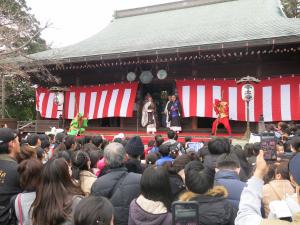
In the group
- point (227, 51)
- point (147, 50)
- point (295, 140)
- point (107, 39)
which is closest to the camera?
point (295, 140)

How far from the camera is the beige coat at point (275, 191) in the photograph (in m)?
2.68

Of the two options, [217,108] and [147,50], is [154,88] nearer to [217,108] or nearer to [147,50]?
[147,50]

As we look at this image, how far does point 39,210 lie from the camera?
2346 millimetres

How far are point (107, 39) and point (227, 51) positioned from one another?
7.20 meters

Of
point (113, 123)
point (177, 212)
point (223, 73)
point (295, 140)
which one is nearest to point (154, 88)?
point (113, 123)

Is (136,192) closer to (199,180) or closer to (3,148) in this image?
(199,180)

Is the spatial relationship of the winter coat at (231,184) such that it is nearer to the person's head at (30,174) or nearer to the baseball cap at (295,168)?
the baseball cap at (295,168)

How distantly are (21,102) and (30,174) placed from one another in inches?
857

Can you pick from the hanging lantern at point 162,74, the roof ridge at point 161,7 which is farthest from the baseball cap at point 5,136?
the roof ridge at point 161,7

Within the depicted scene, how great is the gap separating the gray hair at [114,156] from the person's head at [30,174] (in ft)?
2.02

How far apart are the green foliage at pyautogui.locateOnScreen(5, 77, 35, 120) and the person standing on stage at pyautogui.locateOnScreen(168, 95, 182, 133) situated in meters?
13.6

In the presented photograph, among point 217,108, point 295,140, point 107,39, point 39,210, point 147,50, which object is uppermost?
point 107,39

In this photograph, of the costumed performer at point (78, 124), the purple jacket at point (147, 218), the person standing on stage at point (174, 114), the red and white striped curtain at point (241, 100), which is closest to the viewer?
the purple jacket at point (147, 218)

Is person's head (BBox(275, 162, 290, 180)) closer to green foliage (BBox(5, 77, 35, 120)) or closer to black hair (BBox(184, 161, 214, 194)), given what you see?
black hair (BBox(184, 161, 214, 194))
